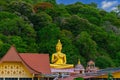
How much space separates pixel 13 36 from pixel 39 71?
21.8m

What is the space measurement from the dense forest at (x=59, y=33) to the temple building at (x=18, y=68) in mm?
15847

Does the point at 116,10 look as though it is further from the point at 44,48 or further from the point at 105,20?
the point at 44,48

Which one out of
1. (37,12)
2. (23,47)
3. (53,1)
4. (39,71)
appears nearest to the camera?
(39,71)

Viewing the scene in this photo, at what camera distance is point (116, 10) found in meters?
77.9

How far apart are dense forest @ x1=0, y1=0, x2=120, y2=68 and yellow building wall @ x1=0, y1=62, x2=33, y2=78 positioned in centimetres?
1584

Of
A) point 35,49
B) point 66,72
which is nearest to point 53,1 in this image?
point 35,49

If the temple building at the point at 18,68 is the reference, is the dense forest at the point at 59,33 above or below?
above

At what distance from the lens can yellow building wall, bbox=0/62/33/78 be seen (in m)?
27.4

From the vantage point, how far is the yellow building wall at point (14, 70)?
27.4 meters

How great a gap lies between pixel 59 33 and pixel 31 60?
22.8 meters

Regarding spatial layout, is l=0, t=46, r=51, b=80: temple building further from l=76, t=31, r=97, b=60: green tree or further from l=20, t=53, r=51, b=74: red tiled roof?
l=76, t=31, r=97, b=60: green tree

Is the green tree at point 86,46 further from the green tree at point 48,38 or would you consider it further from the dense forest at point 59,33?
the green tree at point 48,38

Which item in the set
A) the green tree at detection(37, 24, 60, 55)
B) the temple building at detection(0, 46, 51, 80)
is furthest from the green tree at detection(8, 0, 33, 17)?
the temple building at detection(0, 46, 51, 80)

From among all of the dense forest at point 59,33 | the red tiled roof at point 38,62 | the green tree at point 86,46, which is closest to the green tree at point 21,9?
the dense forest at point 59,33
